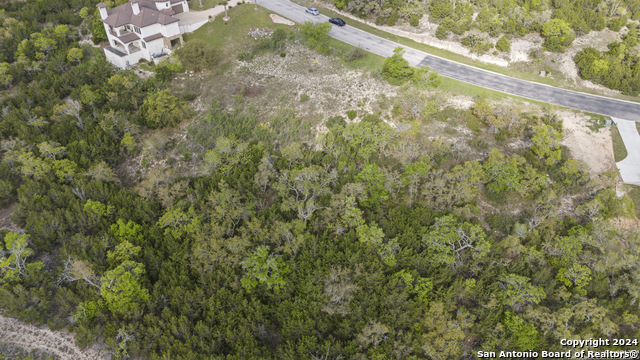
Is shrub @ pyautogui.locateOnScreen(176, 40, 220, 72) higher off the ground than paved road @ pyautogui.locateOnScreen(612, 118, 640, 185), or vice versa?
shrub @ pyautogui.locateOnScreen(176, 40, 220, 72)

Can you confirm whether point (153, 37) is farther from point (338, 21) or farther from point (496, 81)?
point (496, 81)

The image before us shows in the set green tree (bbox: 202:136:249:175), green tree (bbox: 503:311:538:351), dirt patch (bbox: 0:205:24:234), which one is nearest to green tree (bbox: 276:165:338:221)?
green tree (bbox: 202:136:249:175)

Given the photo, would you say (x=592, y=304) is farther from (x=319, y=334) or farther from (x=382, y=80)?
(x=382, y=80)

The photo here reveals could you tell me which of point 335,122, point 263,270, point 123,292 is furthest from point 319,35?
point 123,292

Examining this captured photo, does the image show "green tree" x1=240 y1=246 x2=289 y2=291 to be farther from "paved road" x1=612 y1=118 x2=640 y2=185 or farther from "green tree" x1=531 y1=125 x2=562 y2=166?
"paved road" x1=612 y1=118 x2=640 y2=185

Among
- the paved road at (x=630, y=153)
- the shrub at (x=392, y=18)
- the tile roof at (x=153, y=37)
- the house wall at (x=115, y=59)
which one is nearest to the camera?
the paved road at (x=630, y=153)

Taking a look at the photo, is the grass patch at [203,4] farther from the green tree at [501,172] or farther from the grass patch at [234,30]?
the green tree at [501,172]

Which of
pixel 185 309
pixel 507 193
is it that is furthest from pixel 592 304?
pixel 185 309

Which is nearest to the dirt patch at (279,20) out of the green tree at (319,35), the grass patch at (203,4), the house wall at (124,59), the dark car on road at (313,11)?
the dark car on road at (313,11)
